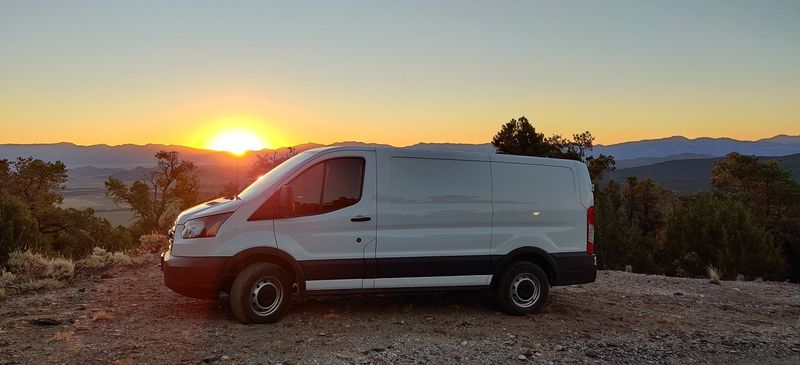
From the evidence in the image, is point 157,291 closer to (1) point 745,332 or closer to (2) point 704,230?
(1) point 745,332

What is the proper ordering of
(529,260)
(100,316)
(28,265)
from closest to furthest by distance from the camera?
(100,316) < (529,260) < (28,265)

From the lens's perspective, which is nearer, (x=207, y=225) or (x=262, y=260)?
(x=207, y=225)

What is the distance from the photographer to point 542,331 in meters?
6.64

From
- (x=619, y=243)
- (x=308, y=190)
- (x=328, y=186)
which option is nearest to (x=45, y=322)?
(x=308, y=190)

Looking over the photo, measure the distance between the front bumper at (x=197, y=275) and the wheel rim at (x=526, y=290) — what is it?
3710mm

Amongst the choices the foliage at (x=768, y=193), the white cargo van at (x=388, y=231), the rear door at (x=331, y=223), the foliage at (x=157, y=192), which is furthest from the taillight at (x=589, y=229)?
the foliage at (x=157, y=192)

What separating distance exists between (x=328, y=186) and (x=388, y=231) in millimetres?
903

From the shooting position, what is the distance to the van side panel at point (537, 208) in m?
7.23

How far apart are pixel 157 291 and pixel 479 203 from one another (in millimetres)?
5065

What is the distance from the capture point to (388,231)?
6734mm

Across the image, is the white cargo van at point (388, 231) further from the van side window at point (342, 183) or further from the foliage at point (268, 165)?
the foliage at point (268, 165)

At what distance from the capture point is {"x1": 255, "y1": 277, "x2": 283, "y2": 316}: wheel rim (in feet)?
21.2

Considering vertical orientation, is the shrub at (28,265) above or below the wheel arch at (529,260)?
below

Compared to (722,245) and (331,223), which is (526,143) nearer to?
(722,245)
